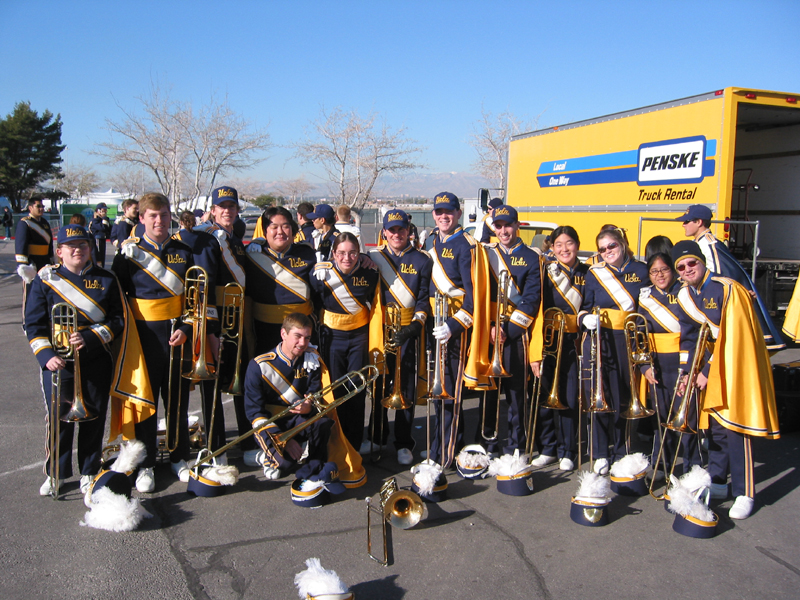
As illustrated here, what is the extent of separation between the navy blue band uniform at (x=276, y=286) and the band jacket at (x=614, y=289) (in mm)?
2252

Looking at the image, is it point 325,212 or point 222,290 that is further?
point 325,212

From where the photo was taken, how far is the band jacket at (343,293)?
4.84 metres

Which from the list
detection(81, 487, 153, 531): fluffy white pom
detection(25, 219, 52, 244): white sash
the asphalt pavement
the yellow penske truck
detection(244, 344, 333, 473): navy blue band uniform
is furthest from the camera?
detection(25, 219, 52, 244): white sash

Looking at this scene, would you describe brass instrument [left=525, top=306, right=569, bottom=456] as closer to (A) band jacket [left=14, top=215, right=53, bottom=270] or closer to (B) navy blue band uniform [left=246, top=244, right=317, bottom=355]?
(B) navy blue band uniform [left=246, top=244, right=317, bottom=355]

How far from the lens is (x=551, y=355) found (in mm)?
5047

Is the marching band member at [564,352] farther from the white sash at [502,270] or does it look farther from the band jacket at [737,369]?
the band jacket at [737,369]

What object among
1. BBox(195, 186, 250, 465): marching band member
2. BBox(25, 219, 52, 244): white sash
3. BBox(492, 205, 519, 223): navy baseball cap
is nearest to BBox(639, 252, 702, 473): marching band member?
BBox(492, 205, 519, 223): navy baseball cap

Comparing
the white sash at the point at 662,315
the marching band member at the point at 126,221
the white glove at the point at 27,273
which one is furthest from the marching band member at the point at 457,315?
the marching band member at the point at 126,221

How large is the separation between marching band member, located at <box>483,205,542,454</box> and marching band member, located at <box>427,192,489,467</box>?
0.55ft

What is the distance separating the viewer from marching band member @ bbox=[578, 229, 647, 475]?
4.79 m

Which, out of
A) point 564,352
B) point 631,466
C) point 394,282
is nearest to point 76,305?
point 394,282

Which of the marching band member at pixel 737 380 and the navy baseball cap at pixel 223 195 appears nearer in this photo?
the marching band member at pixel 737 380

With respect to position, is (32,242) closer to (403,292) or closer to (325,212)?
(325,212)

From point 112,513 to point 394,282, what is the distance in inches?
101
